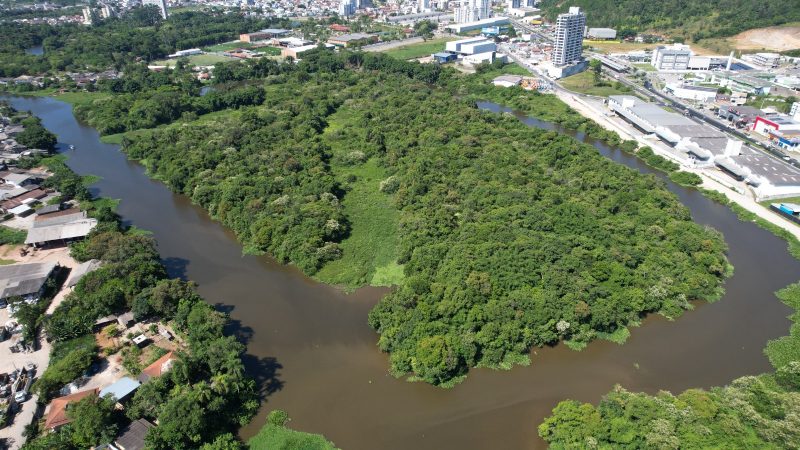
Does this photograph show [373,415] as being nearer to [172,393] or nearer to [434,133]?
[172,393]

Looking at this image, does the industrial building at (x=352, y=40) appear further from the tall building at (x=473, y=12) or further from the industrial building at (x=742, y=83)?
the industrial building at (x=742, y=83)

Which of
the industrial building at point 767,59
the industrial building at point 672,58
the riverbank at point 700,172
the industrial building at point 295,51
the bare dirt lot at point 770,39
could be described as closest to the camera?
the riverbank at point 700,172

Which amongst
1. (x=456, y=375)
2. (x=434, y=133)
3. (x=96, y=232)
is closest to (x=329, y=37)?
(x=434, y=133)

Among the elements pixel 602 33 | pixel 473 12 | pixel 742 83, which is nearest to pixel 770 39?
pixel 602 33

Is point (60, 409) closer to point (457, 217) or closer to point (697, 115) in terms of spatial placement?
point (457, 217)

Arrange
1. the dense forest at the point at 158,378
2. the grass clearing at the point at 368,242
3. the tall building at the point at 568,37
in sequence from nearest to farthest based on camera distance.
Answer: the dense forest at the point at 158,378, the grass clearing at the point at 368,242, the tall building at the point at 568,37

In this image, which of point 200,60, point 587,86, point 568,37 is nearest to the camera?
point 587,86

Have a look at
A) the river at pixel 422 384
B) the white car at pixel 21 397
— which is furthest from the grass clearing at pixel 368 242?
the white car at pixel 21 397
